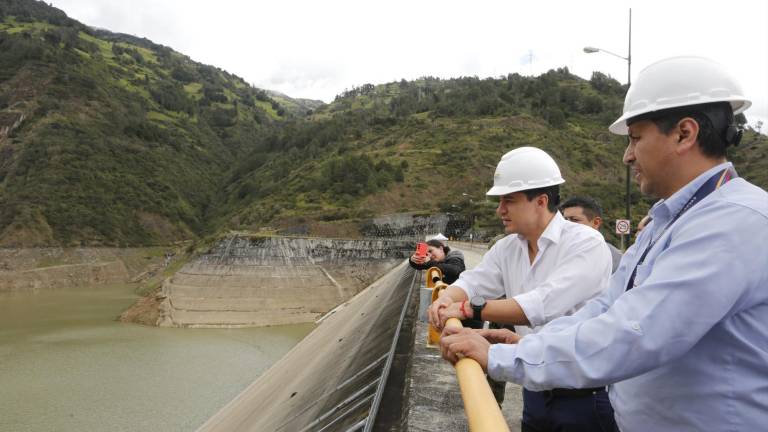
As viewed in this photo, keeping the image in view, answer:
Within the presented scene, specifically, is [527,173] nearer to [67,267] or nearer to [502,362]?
[502,362]

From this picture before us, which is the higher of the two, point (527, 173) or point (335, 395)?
point (527, 173)

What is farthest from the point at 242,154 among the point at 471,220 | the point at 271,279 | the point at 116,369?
the point at 116,369

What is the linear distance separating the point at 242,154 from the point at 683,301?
136 meters

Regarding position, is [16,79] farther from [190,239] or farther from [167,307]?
[167,307]

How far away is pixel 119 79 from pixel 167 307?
106 m

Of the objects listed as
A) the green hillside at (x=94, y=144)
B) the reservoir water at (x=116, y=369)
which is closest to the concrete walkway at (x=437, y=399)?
the reservoir water at (x=116, y=369)

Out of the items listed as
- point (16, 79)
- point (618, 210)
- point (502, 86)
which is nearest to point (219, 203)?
point (16, 79)

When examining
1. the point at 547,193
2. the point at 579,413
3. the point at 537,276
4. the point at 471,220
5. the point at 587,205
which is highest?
the point at 547,193

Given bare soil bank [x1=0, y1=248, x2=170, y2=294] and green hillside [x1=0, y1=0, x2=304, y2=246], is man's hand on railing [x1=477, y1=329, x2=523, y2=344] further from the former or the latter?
green hillside [x1=0, y1=0, x2=304, y2=246]

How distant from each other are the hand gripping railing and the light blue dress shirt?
0.44 ft

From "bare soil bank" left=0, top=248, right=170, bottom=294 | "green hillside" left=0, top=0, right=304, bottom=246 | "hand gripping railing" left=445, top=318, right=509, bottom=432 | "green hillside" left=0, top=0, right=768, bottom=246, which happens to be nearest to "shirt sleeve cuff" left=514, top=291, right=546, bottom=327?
"hand gripping railing" left=445, top=318, right=509, bottom=432

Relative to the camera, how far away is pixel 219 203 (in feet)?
328

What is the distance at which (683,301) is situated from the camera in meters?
1.30

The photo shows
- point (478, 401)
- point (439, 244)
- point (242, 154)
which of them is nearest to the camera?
point (478, 401)
